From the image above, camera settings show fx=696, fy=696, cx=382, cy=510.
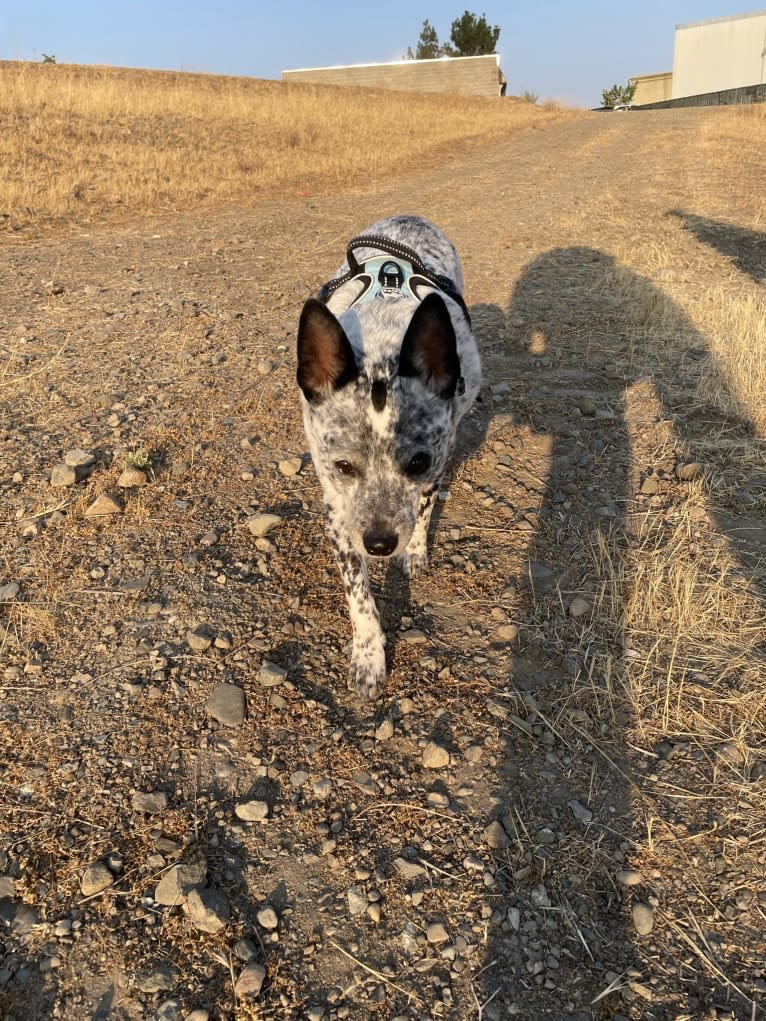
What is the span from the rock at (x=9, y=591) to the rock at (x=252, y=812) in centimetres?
178

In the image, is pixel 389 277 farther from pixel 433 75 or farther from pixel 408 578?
pixel 433 75

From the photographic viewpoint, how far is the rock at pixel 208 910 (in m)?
2.23

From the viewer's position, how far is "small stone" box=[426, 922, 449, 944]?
224 centimetres

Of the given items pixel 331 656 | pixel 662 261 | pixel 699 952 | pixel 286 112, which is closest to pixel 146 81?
pixel 286 112

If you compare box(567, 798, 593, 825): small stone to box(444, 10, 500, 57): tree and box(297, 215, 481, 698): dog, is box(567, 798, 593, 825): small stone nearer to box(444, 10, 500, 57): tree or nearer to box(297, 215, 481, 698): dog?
box(297, 215, 481, 698): dog

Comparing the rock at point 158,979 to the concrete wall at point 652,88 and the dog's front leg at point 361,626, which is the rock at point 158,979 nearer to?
the dog's front leg at point 361,626

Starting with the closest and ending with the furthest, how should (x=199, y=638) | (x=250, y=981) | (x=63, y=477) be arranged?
(x=250, y=981) → (x=199, y=638) → (x=63, y=477)

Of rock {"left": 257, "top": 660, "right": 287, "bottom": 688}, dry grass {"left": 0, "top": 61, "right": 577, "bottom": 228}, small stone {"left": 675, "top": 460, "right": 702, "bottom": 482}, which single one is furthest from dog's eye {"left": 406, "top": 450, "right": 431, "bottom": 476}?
dry grass {"left": 0, "top": 61, "right": 577, "bottom": 228}

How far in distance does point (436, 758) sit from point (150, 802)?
3.64 feet

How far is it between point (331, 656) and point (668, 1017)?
1.89 meters

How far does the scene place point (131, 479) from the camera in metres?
4.40

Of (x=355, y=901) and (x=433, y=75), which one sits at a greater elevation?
(x=433, y=75)

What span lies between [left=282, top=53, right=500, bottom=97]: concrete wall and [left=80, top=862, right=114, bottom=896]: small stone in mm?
49217

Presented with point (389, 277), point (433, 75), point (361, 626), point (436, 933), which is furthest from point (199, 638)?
point (433, 75)
